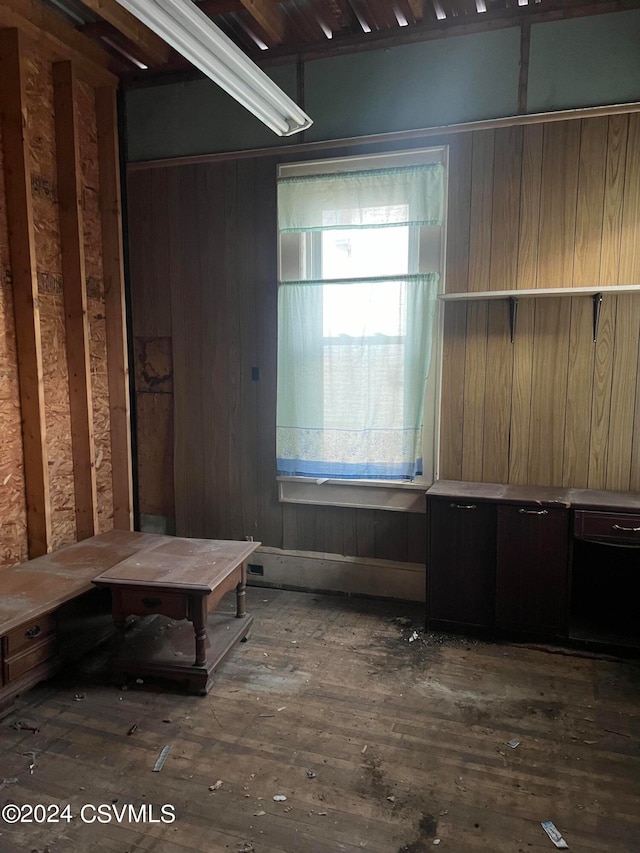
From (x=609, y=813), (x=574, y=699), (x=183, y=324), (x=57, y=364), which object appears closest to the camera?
(x=609, y=813)

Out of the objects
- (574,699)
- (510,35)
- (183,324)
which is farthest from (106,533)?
(510,35)

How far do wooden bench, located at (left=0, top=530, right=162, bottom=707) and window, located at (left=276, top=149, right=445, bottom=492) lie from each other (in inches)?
51.7

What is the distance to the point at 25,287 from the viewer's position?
326 centimetres

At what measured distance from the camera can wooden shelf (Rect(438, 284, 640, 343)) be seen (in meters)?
2.96

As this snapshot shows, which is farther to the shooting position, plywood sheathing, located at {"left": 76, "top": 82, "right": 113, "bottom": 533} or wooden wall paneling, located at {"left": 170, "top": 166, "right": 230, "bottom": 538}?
wooden wall paneling, located at {"left": 170, "top": 166, "right": 230, "bottom": 538}

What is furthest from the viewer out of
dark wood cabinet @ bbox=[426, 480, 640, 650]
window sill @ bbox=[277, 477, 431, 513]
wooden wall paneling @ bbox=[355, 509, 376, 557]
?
wooden wall paneling @ bbox=[355, 509, 376, 557]

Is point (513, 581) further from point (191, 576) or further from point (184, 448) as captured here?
point (184, 448)

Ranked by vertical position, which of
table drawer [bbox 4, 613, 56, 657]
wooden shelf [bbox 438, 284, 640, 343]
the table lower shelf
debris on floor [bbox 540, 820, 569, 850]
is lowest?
debris on floor [bbox 540, 820, 569, 850]

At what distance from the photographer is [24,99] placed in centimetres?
315

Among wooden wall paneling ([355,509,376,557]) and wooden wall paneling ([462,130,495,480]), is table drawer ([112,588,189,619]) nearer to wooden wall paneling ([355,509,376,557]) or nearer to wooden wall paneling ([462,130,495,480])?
wooden wall paneling ([355,509,376,557])

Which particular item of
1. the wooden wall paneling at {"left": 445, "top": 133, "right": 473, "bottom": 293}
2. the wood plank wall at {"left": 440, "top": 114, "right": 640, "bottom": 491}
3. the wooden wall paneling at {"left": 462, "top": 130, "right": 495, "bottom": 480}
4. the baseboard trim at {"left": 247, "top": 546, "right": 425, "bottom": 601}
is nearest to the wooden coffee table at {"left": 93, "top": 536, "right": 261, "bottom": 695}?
the baseboard trim at {"left": 247, "top": 546, "right": 425, "bottom": 601}

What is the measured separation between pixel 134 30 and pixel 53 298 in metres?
1.72

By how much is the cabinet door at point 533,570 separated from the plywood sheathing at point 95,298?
8.96ft

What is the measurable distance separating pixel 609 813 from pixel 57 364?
3.65 meters
